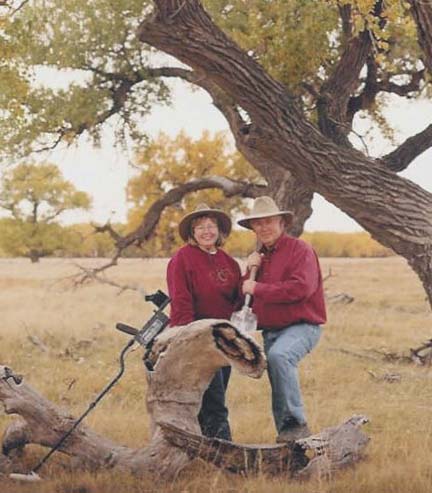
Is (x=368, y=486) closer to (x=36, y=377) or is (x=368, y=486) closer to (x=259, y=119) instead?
(x=259, y=119)

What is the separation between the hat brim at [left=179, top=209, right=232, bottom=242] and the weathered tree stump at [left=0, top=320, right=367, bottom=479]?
2.72 ft

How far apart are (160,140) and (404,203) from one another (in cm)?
1519

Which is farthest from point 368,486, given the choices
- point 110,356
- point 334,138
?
point 110,356

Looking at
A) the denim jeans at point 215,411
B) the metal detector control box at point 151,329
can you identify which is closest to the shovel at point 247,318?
the metal detector control box at point 151,329

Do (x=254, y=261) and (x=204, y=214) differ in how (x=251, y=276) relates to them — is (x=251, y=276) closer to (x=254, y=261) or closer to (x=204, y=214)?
(x=254, y=261)

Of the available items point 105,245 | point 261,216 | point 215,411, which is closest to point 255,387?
point 215,411

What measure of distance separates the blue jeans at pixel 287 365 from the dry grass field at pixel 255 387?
0.46 metres

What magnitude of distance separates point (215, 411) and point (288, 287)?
1.21m

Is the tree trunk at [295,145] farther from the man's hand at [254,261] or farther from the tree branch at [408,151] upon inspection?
the man's hand at [254,261]

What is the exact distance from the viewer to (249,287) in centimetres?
588

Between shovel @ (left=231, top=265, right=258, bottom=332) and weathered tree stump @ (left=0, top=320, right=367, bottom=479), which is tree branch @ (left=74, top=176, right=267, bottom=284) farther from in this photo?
weathered tree stump @ (left=0, top=320, right=367, bottom=479)

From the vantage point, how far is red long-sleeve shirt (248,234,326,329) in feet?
19.2

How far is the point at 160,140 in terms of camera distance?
2384 cm

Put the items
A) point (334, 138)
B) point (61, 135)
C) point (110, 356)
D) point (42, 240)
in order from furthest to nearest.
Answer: point (42, 240)
point (61, 135)
point (110, 356)
point (334, 138)
